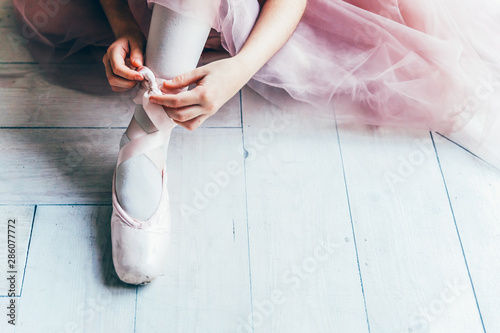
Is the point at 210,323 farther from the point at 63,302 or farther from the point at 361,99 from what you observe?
the point at 361,99

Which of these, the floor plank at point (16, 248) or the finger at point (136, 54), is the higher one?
the finger at point (136, 54)

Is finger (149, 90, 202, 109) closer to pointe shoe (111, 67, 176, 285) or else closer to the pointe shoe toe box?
pointe shoe (111, 67, 176, 285)

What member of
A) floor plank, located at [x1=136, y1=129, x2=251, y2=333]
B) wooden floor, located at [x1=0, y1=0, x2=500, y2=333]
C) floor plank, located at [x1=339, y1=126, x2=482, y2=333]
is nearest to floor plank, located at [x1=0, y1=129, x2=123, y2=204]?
wooden floor, located at [x1=0, y1=0, x2=500, y2=333]

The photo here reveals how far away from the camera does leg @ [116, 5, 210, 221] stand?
2.15 feet

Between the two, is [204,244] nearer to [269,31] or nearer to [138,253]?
[138,253]

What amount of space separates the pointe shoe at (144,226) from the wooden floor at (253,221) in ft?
0.10

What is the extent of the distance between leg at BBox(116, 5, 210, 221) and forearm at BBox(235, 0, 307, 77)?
7 centimetres

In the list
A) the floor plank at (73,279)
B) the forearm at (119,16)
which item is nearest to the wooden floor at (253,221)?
the floor plank at (73,279)

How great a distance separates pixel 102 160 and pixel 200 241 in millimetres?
226

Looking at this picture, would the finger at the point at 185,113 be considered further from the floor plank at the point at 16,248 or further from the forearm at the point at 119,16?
the floor plank at the point at 16,248

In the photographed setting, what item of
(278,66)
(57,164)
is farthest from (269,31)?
(57,164)

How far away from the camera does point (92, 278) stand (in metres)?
0.71

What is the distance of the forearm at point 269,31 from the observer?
723 millimetres

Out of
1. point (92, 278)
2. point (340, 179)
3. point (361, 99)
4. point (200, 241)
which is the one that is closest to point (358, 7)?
point (361, 99)
